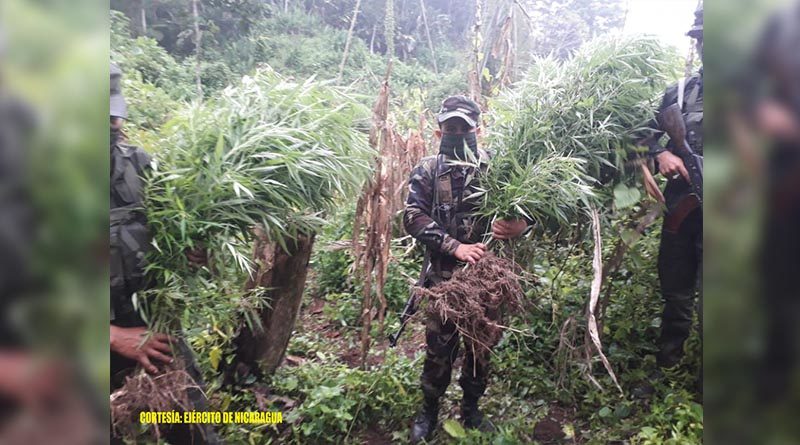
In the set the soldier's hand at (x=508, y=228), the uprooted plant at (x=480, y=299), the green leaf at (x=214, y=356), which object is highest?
the soldier's hand at (x=508, y=228)

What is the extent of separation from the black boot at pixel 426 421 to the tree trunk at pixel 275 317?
834mm

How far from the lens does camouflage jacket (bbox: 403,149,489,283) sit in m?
2.23

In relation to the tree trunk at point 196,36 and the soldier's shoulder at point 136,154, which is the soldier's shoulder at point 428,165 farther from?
the tree trunk at point 196,36

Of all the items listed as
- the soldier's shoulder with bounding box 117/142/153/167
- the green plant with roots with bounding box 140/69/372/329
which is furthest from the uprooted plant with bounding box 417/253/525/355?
the soldier's shoulder with bounding box 117/142/153/167

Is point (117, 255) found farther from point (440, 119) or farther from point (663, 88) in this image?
point (663, 88)

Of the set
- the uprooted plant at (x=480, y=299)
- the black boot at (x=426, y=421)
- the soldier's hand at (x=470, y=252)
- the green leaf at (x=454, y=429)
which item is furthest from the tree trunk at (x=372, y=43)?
the green leaf at (x=454, y=429)

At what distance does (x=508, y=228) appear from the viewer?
208 cm

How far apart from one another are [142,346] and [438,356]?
1.28 metres

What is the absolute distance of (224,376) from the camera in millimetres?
2389

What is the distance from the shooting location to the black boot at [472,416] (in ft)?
7.38

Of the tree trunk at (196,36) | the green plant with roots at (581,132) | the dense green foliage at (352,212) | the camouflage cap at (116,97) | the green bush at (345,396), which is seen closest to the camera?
the camouflage cap at (116,97)

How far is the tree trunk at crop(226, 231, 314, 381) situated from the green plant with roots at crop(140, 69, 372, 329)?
0.40 metres
